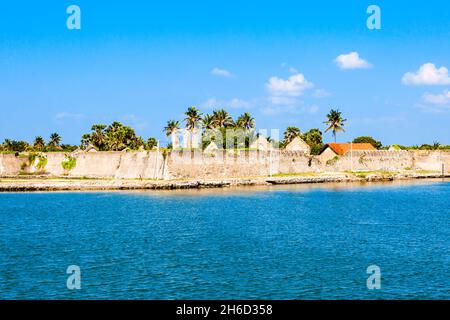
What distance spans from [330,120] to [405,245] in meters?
72.0

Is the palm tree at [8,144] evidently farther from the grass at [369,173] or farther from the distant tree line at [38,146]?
the grass at [369,173]

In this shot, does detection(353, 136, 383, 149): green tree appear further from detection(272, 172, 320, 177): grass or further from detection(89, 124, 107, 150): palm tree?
detection(89, 124, 107, 150): palm tree

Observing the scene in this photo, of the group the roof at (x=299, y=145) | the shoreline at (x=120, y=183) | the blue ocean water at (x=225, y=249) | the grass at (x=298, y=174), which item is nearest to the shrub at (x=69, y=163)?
the shoreline at (x=120, y=183)

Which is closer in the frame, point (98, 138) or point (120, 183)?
point (120, 183)

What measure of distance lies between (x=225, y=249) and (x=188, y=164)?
40.9 metres

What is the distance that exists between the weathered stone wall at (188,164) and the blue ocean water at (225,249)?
17.8m

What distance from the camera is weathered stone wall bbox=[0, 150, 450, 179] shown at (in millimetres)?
64188

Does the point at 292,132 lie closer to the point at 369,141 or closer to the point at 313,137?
the point at 313,137

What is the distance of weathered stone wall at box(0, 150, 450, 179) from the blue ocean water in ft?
58.4

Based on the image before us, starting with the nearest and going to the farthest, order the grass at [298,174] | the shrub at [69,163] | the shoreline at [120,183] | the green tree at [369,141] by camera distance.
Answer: the shoreline at [120,183], the shrub at [69,163], the grass at [298,174], the green tree at [369,141]

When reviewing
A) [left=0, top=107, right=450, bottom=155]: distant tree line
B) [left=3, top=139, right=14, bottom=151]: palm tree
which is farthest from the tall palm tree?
[left=3, top=139, right=14, bottom=151]: palm tree

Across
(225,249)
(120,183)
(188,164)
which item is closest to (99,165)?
(120,183)

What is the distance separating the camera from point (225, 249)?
24.5 metres

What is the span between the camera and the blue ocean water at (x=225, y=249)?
17.6 m
